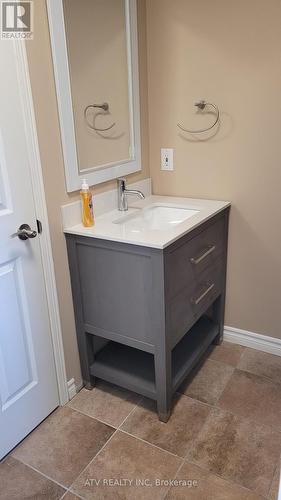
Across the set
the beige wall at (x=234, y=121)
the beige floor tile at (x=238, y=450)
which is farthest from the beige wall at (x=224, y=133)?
the beige floor tile at (x=238, y=450)

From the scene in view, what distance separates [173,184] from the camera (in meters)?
2.19

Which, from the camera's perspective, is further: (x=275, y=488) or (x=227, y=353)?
(x=227, y=353)

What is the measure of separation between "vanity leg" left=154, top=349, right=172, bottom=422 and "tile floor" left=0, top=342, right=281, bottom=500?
6cm

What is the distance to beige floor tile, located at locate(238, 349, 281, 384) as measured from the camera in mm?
2018

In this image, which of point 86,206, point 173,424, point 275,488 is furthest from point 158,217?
point 275,488

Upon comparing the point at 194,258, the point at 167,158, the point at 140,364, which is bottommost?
the point at 140,364

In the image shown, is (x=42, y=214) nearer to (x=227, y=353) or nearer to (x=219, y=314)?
(x=219, y=314)

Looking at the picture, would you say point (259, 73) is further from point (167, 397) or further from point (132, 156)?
point (167, 397)

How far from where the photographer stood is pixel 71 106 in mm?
1590

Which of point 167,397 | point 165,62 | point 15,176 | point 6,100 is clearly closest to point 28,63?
point 6,100

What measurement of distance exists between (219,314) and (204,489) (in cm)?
98

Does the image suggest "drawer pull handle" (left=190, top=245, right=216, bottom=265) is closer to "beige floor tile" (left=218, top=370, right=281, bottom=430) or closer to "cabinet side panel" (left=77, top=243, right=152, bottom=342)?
"cabinet side panel" (left=77, top=243, right=152, bottom=342)

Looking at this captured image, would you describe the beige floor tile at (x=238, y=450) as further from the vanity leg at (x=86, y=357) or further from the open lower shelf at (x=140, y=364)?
the vanity leg at (x=86, y=357)

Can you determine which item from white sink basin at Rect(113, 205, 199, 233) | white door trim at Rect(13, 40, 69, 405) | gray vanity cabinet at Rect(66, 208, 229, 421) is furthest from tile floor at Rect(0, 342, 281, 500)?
white sink basin at Rect(113, 205, 199, 233)
